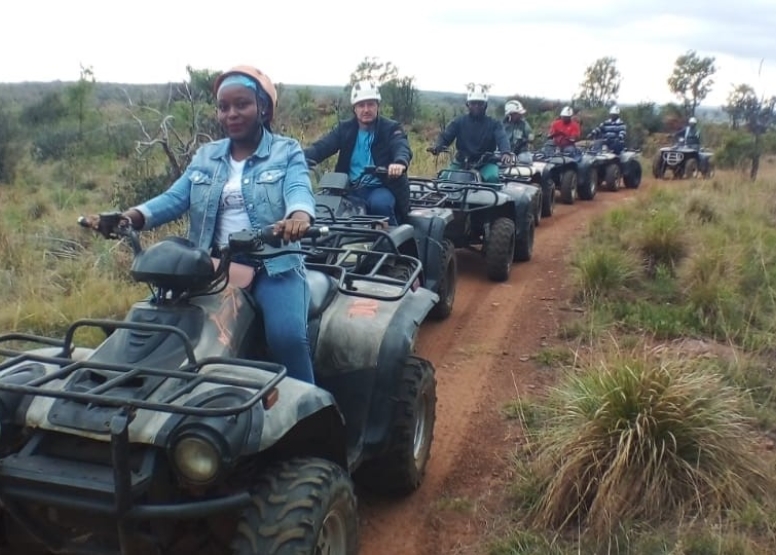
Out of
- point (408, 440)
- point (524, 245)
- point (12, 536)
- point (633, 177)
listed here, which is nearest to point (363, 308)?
point (408, 440)

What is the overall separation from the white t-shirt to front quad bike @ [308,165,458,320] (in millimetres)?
2375

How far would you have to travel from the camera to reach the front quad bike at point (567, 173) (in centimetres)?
1566

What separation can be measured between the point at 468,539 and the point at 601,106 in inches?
1343

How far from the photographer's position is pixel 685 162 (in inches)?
808

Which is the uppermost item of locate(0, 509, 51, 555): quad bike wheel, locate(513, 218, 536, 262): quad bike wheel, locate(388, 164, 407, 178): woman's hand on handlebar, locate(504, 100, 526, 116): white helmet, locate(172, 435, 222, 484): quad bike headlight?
locate(504, 100, 526, 116): white helmet

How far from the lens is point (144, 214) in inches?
153

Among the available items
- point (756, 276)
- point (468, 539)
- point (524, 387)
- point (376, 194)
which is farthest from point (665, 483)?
point (756, 276)

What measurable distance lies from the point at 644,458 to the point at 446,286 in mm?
3895

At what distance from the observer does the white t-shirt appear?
152 inches

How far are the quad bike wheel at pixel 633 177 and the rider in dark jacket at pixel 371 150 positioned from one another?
42.4 feet

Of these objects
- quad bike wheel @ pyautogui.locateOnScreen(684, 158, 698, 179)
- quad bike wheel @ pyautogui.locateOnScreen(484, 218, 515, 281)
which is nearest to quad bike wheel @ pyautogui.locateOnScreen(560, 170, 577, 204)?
quad bike wheel @ pyautogui.locateOnScreen(684, 158, 698, 179)

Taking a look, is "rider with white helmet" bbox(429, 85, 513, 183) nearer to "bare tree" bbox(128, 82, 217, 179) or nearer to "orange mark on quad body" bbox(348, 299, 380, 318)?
"bare tree" bbox(128, 82, 217, 179)

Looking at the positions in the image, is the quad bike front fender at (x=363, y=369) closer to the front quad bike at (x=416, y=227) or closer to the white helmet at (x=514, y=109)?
the front quad bike at (x=416, y=227)

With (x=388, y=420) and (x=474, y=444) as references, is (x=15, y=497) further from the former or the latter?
(x=474, y=444)
